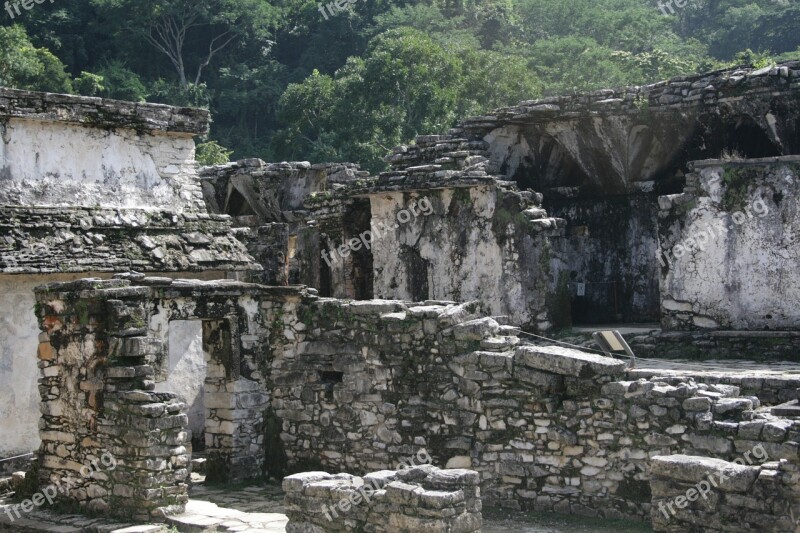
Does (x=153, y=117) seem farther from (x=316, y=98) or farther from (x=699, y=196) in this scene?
(x=316, y=98)

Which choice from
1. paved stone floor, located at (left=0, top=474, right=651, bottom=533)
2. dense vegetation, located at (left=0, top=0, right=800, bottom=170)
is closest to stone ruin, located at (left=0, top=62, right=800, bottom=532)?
paved stone floor, located at (left=0, top=474, right=651, bottom=533)

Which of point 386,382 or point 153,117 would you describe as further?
point 153,117

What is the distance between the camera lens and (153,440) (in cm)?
1213

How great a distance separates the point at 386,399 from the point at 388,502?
3.84 metres

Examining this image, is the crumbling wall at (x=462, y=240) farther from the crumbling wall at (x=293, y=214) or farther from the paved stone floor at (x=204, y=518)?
the paved stone floor at (x=204, y=518)

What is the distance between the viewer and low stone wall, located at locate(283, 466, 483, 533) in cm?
952

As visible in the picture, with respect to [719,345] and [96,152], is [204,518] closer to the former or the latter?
[96,152]

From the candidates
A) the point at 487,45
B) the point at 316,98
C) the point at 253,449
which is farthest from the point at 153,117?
the point at 487,45

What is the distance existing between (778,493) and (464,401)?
4.39 meters

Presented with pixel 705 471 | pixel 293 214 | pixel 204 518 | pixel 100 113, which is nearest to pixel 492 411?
pixel 204 518

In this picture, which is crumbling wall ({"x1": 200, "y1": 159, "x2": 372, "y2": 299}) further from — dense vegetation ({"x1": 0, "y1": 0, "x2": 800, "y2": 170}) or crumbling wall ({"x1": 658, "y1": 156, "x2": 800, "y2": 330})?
dense vegetation ({"x1": 0, "y1": 0, "x2": 800, "y2": 170})

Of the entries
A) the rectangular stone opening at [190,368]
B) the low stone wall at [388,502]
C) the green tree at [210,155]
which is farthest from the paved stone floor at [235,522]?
the green tree at [210,155]

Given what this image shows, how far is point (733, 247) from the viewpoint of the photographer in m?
16.8

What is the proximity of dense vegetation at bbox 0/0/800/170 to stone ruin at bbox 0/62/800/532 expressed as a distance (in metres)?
10.7
